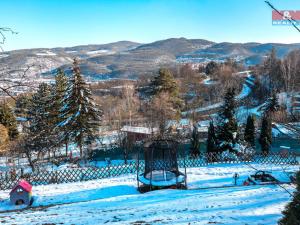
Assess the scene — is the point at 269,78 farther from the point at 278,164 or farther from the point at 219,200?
the point at 219,200

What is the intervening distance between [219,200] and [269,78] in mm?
51753

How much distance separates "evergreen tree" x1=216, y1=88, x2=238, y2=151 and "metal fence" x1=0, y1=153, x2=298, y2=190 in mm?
1027

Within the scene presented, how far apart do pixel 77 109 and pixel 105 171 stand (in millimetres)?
8984

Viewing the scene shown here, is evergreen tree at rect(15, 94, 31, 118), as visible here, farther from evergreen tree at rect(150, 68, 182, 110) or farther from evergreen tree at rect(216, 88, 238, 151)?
evergreen tree at rect(150, 68, 182, 110)

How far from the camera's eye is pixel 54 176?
1698 centimetres

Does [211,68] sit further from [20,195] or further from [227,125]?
[20,195]

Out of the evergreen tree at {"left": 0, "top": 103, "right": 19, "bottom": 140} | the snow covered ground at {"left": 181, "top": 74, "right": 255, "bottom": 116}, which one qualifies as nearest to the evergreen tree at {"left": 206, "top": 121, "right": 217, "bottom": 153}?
the evergreen tree at {"left": 0, "top": 103, "right": 19, "bottom": 140}

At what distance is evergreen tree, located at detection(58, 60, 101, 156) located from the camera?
995 inches

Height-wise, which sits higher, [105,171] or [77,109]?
[77,109]

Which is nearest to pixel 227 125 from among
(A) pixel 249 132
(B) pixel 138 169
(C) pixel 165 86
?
(A) pixel 249 132

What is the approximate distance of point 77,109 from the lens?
2533 centimetres

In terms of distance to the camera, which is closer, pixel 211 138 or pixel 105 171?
pixel 105 171

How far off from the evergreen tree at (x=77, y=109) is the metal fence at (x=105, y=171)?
668 cm

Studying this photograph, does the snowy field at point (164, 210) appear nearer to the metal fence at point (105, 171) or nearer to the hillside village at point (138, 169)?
the hillside village at point (138, 169)
